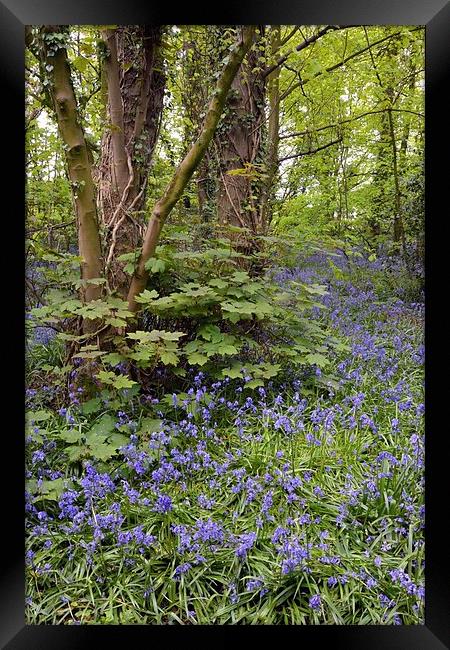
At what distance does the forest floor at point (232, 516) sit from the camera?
1.51 metres

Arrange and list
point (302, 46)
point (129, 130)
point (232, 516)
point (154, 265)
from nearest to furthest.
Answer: point (232, 516) → point (154, 265) → point (129, 130) → point (302, 46)

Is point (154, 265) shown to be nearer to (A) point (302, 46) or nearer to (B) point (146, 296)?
(B) point (146, 296)

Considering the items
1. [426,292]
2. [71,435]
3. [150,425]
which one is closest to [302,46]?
[426,292]

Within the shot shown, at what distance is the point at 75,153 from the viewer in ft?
7.55

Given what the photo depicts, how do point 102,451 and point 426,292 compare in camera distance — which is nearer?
point 426,292

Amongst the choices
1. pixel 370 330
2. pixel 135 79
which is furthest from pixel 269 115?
pixel 370 330

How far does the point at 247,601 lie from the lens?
59.2 inches

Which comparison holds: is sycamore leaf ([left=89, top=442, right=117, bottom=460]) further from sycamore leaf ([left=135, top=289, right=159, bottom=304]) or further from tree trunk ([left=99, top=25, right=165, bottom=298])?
tree trunk ([left=99, top=25, right=165, bottom=298])

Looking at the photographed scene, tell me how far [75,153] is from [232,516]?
6.16 feet

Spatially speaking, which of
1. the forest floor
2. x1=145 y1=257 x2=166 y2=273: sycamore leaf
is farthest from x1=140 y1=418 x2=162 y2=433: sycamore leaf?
x1=145 y1=257 x2=166 y2=273: sycamore leaf

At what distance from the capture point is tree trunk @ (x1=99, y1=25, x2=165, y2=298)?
A: 268 centimetres

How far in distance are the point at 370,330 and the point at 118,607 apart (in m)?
2.61

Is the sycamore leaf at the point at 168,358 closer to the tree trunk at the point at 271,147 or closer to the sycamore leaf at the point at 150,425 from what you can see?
the sycamore leaf at the point at 150,425
